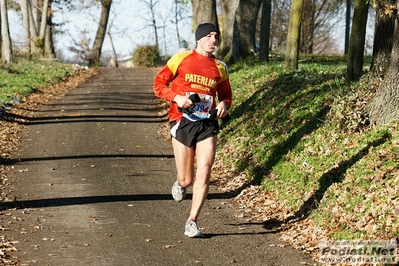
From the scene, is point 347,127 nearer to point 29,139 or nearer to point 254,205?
point 254,205

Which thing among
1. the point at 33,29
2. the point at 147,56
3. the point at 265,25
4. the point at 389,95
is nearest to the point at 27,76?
the point at 265,25

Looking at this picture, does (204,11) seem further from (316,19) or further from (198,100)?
(316,19)

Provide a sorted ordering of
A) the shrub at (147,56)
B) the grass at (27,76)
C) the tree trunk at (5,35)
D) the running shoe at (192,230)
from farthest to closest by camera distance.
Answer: the shrub at (147,56), the tree trunk at (5,35), the grass at (27,76), the running shoe at (192,230)

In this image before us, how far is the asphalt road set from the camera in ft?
26.0

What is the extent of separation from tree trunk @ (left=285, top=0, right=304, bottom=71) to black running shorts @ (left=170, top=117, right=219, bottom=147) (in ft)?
34.2

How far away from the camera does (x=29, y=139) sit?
709 inches

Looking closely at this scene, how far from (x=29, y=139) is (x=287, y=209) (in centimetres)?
952

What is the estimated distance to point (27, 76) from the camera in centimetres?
3262

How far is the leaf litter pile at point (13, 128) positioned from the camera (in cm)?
842

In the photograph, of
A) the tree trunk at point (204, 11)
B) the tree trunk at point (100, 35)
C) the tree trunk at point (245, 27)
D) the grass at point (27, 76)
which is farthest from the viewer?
the tree trunk at point (100, 35)

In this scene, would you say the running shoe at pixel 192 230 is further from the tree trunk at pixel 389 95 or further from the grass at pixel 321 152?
the tree trunk at pixel 389 95

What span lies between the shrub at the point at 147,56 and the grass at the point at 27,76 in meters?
9.31

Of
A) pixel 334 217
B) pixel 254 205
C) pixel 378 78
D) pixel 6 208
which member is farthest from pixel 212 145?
pixel 378 78

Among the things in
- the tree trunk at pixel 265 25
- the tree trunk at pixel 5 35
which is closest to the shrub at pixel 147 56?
the tree trunk at pixel 5 35
